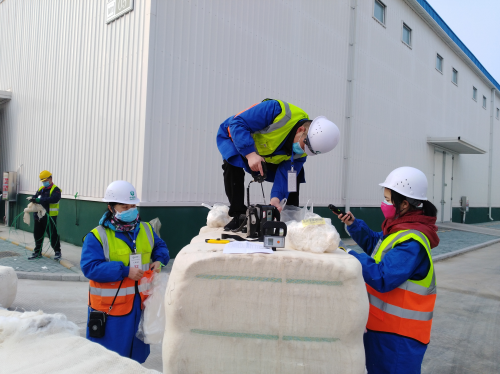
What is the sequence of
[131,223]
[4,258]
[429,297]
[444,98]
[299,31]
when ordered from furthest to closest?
[444,98] → [299,31] → [4,258] → [131,223] → [429,297]

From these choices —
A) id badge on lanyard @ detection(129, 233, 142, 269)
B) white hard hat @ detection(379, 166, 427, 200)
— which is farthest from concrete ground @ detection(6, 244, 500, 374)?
white hard hat @ detection(379, 166, 427, 200)

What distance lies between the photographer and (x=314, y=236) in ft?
5.43

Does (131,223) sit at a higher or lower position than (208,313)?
higher

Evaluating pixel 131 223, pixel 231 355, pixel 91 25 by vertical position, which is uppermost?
pixel 91 25

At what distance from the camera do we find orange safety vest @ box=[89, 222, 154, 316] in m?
2.72

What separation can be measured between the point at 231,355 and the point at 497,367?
144 inches

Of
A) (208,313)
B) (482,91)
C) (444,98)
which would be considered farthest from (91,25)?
(482,91)

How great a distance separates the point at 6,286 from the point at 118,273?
110 inches

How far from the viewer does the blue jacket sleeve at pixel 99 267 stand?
2643 millimetres

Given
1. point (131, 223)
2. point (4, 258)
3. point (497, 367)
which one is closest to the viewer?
point (131, 223)

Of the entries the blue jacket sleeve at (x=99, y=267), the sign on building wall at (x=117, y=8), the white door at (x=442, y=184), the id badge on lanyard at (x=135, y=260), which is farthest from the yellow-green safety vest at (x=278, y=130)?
the white door at (x=442, y=184)

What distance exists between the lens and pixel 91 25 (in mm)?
9461

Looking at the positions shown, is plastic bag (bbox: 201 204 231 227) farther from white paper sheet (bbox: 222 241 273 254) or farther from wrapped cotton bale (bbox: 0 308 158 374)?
wrapped cotton bale (bbox: 0 308 158 374)

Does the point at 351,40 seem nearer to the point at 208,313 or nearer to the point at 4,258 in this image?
the point at 4,258
